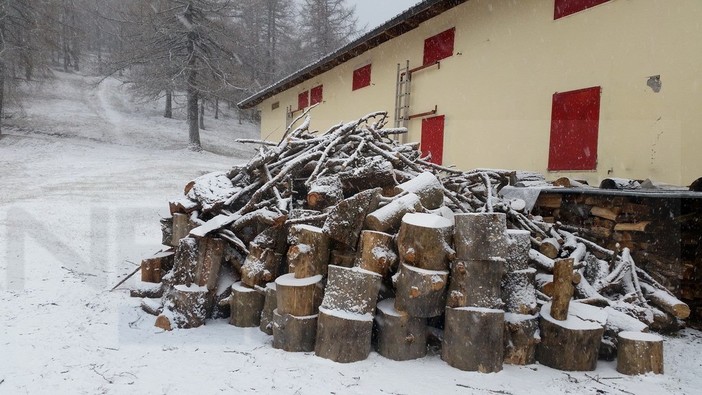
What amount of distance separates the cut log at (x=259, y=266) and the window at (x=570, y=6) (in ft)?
23.2

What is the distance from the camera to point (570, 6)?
26.7 ft

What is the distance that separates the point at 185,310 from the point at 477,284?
2.90 metres

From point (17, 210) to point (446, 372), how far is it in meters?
9.92

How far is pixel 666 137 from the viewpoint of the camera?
6641 mm

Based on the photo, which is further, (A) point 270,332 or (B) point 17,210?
(B) point 17,210

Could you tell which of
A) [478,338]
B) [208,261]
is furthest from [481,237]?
[208,261]

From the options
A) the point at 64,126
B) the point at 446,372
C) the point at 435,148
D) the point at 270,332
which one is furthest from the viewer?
the point at 64,126

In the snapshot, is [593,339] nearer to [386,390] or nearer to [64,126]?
[386,390]

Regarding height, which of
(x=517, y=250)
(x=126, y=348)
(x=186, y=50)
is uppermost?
(x=186, y=50)

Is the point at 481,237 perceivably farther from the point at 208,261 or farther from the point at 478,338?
the point at 208,261

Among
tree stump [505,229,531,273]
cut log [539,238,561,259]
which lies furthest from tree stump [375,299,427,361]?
cut log [539,238,561,259]

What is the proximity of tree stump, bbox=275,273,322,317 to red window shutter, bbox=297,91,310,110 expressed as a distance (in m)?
16.6

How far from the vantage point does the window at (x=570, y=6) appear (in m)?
7.79

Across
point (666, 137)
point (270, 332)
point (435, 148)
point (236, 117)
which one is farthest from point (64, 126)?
point (666, 137)
